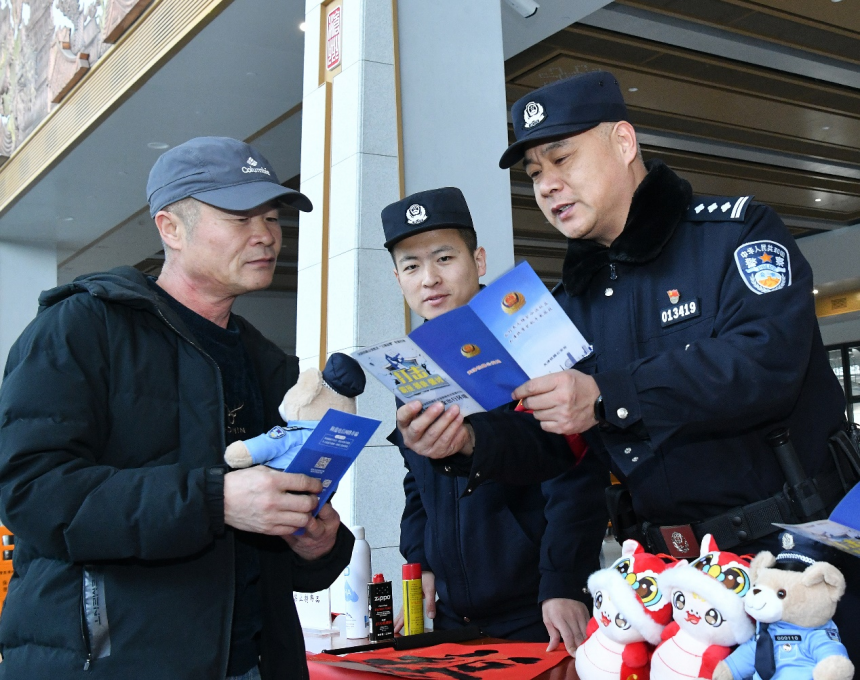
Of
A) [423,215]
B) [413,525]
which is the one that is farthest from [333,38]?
[413,525]

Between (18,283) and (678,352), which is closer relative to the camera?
(678,352)

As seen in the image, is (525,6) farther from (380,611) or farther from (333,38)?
(380,611)

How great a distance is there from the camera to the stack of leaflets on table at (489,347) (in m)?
1.42

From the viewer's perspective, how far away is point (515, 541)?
6.98ft

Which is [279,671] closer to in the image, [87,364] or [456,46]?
[87,364]

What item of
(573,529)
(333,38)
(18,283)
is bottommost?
(573,529)

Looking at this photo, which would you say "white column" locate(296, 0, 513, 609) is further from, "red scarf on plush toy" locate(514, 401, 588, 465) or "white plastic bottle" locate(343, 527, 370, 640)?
"red scarf on plush toy" locate(514, 401, 588, 465)

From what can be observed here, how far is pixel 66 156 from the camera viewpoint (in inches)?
316

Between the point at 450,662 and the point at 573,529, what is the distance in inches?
18.2

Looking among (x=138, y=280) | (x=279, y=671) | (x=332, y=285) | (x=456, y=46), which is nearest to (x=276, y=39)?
(x=456, y=46)

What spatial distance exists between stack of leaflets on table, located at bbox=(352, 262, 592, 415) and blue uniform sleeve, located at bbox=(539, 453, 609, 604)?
1.74 feet

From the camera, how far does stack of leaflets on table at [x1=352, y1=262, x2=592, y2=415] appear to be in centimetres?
142

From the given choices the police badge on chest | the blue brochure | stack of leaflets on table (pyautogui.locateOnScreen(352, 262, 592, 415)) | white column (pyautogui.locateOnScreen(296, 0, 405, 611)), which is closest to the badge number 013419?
the police badge on chest

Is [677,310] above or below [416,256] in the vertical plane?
below
